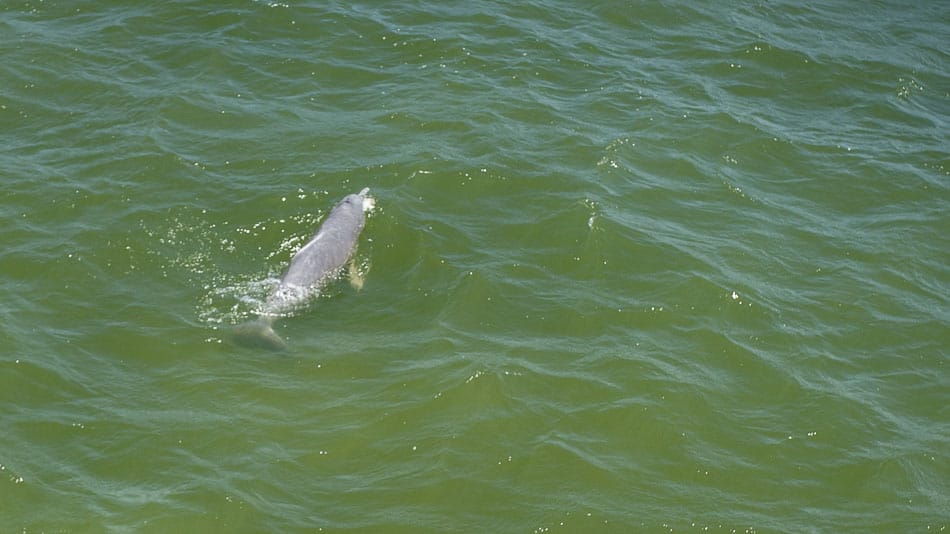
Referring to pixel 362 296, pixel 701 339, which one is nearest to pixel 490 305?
pixel 362 296

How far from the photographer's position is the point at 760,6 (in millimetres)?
23062

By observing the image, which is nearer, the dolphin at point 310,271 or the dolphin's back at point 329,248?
the dolphin at point 310,271

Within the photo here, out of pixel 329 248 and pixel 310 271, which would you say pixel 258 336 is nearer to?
pixel 310 271

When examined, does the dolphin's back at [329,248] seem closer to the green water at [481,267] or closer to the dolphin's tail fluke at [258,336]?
the green water at [481,267]

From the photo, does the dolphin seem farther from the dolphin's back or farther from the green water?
the green water

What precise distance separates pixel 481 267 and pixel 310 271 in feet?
8.06

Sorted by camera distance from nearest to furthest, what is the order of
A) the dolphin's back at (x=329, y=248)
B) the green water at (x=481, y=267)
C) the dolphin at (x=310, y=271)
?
the green water at (x=481, y=267)
the dolphin at (x=310, y=271)
the dolphin's back at (x=329, y=248)

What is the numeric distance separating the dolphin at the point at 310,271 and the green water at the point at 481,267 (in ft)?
0.82

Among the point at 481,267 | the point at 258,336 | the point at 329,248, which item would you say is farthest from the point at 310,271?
the point at 481,267

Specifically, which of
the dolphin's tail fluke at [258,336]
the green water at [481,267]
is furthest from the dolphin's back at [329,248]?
the dolphin's tail fluke at [258,336]

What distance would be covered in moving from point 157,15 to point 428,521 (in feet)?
43.3

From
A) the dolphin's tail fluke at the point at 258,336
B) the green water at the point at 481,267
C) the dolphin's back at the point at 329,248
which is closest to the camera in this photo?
the green water at the point at 481,267

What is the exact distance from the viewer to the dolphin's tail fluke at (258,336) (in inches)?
547

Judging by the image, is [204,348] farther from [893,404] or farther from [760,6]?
[760,6]
